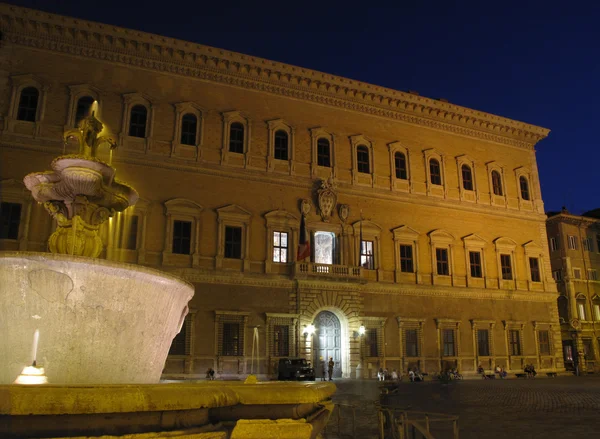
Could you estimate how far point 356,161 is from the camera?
Answer: 26359mm

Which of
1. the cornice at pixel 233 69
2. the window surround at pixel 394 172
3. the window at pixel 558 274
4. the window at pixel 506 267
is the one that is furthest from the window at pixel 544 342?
the cornice at pixel 233 69

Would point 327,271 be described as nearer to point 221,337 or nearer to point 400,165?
point 221,337

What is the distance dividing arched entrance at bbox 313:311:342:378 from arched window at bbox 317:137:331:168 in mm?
7157

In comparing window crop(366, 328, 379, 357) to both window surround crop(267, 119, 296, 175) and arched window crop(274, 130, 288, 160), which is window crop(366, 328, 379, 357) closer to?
window surround crop(267, 119, 296, 175)

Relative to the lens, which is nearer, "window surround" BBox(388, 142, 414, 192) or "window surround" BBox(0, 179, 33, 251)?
"window surround" BBox(0, 179, 33, 251)

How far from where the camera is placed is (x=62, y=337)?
17.2ft

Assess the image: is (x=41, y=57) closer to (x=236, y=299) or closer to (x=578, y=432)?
(x=236, y=299)

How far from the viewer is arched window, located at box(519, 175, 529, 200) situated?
102ft

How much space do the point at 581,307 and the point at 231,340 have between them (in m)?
27.6

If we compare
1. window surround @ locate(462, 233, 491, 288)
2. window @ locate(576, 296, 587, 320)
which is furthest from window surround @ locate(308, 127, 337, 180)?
window @ locate(576, 296, 587, 320)

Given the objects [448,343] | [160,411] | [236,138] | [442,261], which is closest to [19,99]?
[236,138]

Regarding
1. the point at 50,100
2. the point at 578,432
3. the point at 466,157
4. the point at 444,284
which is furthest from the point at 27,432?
the point at 466,157

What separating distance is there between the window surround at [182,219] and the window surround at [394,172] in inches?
395

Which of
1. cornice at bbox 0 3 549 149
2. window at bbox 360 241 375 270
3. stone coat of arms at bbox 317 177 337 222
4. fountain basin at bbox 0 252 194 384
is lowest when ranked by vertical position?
fountain basin at bbox 0 252 194 384
